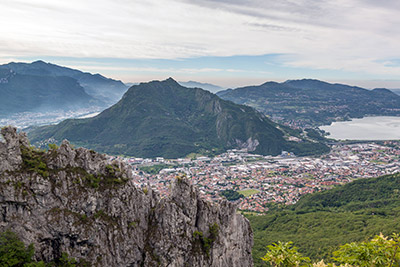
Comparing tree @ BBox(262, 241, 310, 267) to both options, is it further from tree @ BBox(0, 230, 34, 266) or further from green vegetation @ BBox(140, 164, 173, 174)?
green vegetation @ BBox(140, 164, 173, 174)

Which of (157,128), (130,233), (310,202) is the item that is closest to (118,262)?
(130,233)

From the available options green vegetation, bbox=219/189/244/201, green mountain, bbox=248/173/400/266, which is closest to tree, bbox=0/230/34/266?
green mountain, bbox=248/173/400/266

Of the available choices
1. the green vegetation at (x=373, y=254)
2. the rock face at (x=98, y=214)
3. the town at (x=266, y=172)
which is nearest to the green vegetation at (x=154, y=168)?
the town at (x=266, y=172)

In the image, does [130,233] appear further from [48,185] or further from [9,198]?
[9,198]

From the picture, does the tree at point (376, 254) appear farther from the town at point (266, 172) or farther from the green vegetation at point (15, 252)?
the town at point (266, 172)

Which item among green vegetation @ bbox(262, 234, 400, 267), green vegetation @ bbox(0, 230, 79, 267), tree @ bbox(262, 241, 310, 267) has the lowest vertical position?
green vegetation @ bbox(0, 230, 79, 267)

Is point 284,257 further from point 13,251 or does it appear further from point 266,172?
point 266,172
